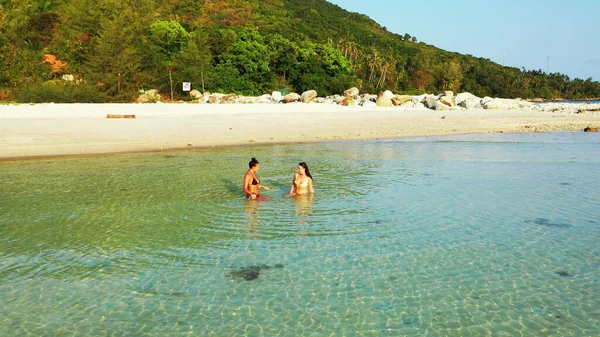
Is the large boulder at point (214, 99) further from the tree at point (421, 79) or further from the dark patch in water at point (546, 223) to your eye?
the tree at point (421, 79)


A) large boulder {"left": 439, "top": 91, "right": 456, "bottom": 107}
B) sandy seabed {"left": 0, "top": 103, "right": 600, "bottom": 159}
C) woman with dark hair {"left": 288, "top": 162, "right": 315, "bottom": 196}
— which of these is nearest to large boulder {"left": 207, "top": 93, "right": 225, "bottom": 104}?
sandy seabed {"left": 0, "top": 103, "right": 600, "bottom": 159}

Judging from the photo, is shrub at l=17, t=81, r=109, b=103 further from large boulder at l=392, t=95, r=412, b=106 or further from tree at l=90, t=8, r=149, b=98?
large boulder at l=392, t=95, r=412, b=106

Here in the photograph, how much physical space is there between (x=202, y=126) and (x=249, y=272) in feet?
58.7

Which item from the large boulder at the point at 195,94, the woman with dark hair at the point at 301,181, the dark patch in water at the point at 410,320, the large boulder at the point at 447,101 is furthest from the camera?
the large boulder at the point at 195,94

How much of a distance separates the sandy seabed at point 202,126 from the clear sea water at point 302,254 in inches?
199

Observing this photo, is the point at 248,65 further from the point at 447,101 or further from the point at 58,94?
the point at 58,94

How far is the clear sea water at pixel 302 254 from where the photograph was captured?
5.20 meters

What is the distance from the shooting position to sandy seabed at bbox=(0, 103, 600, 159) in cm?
1884

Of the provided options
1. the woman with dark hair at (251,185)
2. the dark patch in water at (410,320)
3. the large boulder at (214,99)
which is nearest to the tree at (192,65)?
the large boulder at (214,99)

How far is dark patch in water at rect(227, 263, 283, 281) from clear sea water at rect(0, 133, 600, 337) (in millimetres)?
28

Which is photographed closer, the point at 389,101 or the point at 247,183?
the point at 247,183

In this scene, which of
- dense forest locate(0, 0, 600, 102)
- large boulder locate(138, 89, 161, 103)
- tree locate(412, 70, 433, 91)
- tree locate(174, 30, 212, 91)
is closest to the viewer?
dense forest locate(0, 0, 600, 102)

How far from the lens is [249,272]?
652 centimetres

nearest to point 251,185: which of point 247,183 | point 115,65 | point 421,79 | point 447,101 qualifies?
point 247,183
